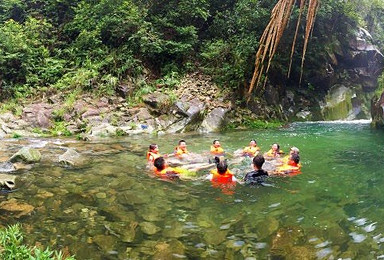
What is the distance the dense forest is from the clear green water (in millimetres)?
10999

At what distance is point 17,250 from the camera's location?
12.6 feet

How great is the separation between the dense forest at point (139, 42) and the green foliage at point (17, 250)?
48.5 feet

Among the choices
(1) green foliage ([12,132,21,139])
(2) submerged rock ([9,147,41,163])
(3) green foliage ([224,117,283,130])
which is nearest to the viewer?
(2) submerged rock ([9,147,41,163])

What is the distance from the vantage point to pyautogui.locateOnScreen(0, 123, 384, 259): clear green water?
438 centimetres

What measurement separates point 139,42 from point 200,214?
16.1 m

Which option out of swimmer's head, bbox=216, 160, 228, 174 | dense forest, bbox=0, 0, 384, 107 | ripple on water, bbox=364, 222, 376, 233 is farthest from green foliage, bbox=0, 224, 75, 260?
dense forest, bbox=0, 0, 384, 107

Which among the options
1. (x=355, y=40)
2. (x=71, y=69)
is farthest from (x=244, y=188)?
(x=355, y=40)

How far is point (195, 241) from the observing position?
15.2 feet

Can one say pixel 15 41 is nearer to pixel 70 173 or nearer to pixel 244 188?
pixel 70 173

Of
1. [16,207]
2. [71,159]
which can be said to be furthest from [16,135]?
[16,207]

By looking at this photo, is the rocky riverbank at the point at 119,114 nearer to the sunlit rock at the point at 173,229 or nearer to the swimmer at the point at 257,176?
the swimmer at the point at 257,176

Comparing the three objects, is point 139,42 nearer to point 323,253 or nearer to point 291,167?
point 291,167

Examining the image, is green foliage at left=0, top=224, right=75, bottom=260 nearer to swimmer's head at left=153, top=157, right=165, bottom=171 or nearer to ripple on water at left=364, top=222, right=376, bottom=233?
ripple on water at left=364, top=222, right=376, bottom=233

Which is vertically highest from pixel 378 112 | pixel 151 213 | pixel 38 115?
pixel 378 112
